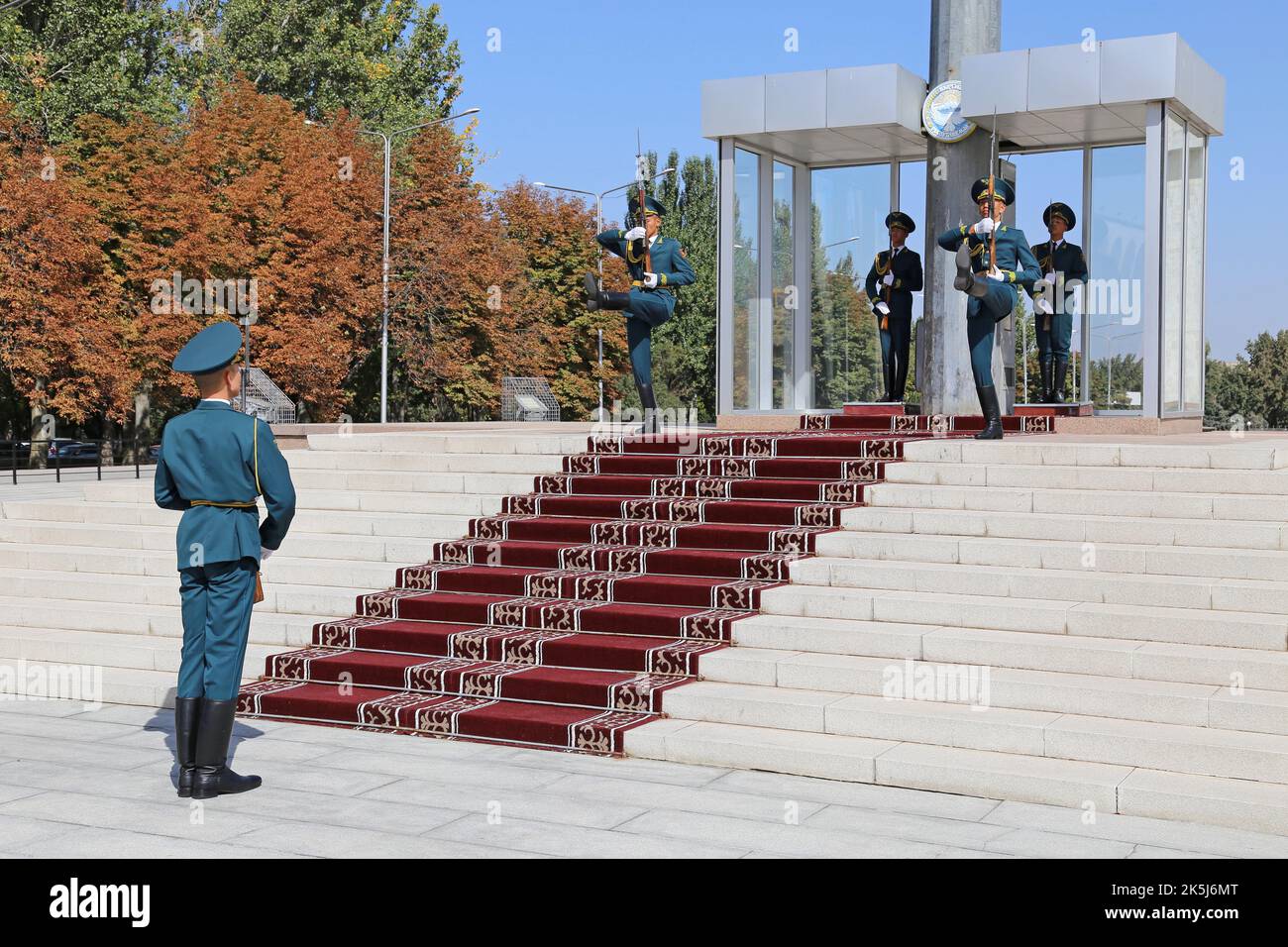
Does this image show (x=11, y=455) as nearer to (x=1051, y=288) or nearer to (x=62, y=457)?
(x=62, y=457)

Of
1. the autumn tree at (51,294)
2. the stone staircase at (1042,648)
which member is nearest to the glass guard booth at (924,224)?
the stone staircase at (1042,648)

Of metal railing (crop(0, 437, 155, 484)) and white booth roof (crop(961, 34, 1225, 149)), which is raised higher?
white booth roof (crop(961, 34, 1225, 149))

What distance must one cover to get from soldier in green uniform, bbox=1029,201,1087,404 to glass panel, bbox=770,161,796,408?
114 inches

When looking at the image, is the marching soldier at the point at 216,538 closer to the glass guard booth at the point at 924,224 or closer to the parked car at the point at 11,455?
the glass guard booth at the point at 924,224

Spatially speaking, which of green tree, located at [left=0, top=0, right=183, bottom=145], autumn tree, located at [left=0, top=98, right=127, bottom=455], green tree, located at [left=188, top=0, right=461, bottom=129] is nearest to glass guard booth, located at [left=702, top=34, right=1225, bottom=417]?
autumn tree, located at [left=0, top=98, right=127, bottom=455]

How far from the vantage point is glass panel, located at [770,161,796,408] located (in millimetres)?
16703

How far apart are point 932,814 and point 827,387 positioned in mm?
11154

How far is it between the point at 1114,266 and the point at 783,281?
12.4 feet

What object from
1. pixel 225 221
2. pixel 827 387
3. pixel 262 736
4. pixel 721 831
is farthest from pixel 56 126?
pixel 721 831

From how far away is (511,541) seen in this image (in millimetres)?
10734

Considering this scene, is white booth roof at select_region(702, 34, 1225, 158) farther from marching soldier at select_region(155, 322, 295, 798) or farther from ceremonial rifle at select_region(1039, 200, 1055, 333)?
marching soldier at select_region(155, 322, 295, 798)

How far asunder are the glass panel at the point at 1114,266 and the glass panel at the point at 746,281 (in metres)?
3.76

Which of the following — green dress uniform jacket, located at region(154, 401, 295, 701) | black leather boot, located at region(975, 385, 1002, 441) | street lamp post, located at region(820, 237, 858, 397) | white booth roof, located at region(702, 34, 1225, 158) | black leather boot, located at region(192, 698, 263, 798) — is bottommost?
black leather boot, located at region(192, 698, 263, 798)
